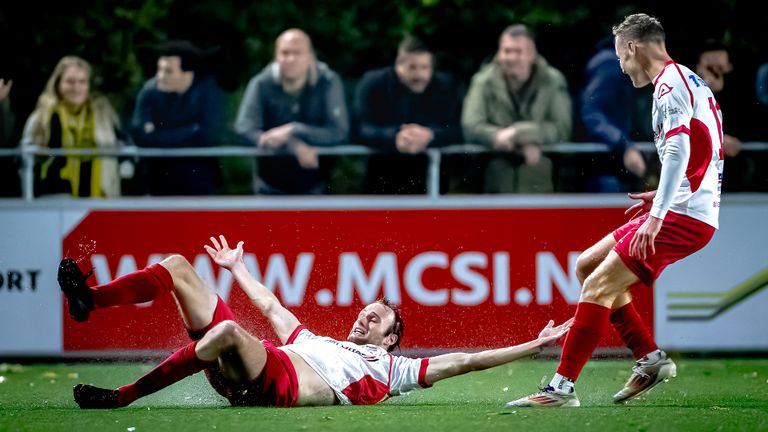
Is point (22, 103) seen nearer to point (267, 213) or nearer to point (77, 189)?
point (77, 189)

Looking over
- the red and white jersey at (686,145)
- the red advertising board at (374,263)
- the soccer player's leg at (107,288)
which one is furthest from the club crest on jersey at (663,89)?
the red advertising board at (374,263)

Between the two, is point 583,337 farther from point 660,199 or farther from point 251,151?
point 251,151

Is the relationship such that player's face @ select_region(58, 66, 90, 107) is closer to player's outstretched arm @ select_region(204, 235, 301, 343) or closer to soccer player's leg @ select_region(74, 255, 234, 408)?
player's outstretched arm @ select_region(204, 235, 301, 343)

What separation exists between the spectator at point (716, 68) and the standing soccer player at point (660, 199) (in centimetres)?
303

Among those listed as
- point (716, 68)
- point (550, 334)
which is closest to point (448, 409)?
point (550, 334)

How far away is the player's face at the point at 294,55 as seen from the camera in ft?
35.4

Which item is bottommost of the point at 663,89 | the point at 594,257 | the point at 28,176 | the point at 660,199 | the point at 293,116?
the point at 594,257

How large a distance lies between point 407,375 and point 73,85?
14.9ft

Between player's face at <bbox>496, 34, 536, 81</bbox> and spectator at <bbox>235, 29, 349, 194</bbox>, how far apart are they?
50.6 inches

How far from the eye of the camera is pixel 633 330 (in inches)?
315

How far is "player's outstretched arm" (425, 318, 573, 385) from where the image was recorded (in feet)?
24.4

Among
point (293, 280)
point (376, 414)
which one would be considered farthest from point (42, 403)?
point (293, 280)

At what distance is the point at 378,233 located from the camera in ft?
36.0

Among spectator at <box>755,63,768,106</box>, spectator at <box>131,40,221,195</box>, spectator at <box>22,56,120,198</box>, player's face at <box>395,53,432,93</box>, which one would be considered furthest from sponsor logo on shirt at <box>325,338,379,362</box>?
spectator at <box>755,63,768,106</box>
